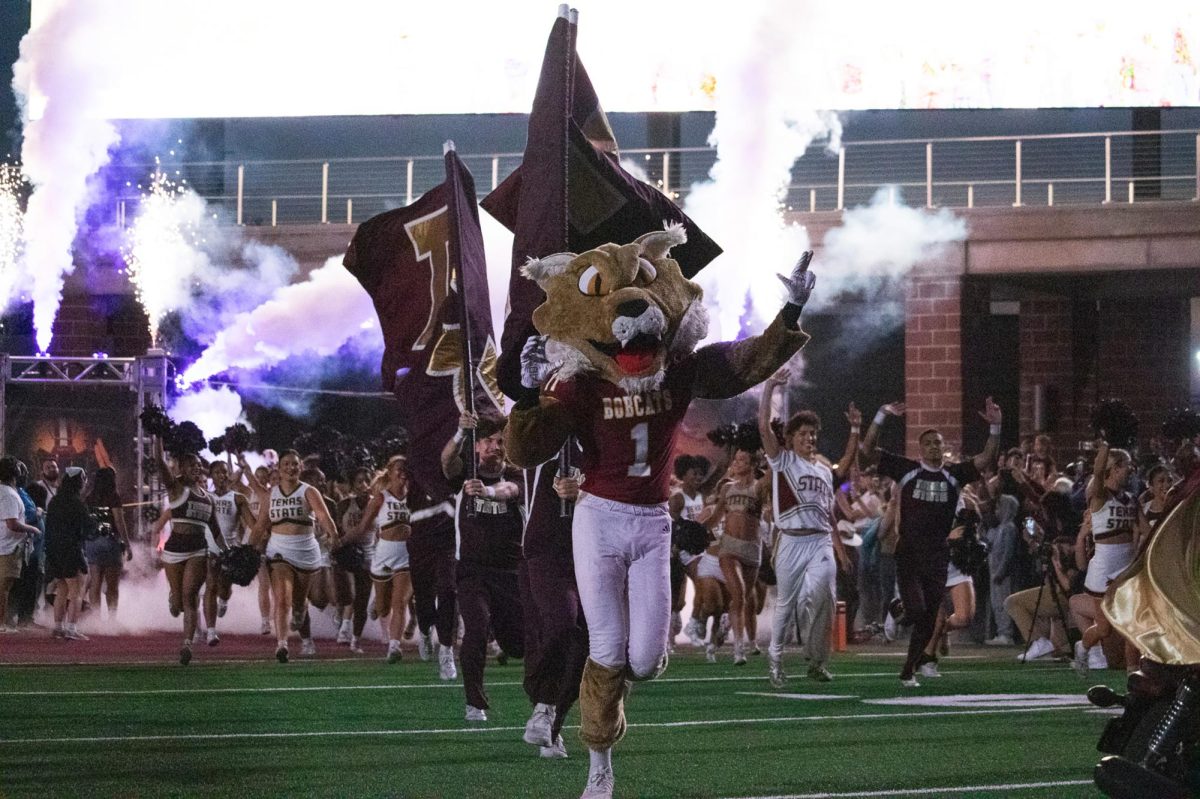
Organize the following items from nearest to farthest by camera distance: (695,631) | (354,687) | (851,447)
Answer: (354,687) < (851,447) < (695,631)

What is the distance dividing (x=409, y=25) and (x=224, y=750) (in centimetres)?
2349

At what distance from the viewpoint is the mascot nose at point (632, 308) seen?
6723 millimetres

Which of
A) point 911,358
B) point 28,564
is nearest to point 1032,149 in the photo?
point 911,358

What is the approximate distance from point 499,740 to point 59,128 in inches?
820

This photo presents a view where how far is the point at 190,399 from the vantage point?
22.7m

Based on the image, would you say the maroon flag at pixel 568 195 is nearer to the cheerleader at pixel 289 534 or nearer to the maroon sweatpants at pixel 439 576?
the maroon sweatpants at pixel 439 576

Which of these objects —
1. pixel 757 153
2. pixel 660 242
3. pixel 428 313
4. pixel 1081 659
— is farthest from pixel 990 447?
pixel 757 153

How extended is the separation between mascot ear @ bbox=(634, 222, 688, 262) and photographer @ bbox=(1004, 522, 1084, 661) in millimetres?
8066

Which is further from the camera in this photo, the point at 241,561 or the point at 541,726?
the point at 241,561

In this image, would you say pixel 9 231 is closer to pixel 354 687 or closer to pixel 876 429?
pixel 354 687

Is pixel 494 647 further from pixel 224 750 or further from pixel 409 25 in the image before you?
pixel 409 25

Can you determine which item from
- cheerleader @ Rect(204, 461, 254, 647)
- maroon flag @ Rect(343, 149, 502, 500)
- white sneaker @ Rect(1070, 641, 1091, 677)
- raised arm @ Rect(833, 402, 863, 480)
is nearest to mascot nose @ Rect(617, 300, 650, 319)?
maroon flag @ Rect(343, 149, 502, 500)

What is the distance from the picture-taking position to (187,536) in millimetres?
14227

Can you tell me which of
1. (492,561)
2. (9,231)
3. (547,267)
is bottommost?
(492,561)
